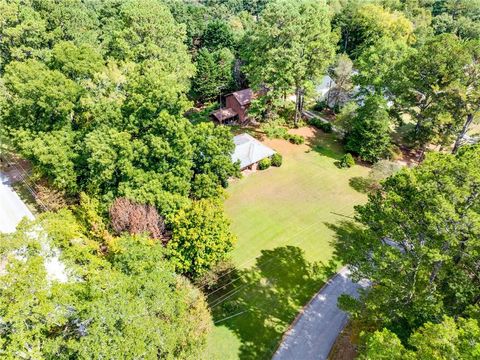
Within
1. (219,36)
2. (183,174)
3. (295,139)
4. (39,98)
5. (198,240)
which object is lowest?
(295,139)

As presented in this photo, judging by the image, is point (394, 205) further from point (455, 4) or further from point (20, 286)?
point (455, 4)

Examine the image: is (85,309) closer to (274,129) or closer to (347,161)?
(274,129)

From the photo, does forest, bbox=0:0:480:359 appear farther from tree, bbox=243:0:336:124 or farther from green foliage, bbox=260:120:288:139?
green foliage, bbox=260:120:288:139

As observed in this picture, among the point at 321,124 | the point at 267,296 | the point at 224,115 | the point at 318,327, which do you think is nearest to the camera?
the point at 318,327

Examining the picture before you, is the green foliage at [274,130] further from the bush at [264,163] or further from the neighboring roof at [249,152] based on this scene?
the bush at [264,163]

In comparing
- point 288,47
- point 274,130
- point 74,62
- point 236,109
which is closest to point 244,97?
point 236,109

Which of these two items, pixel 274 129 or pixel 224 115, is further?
pixel 224 115

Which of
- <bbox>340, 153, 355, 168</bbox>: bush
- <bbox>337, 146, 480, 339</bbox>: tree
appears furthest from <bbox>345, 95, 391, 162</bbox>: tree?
<bbox>337, 146, 480, 339</bbox>: tree

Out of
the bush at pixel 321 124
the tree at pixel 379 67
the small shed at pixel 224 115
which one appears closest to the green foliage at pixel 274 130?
the bush at pixel 321 124
